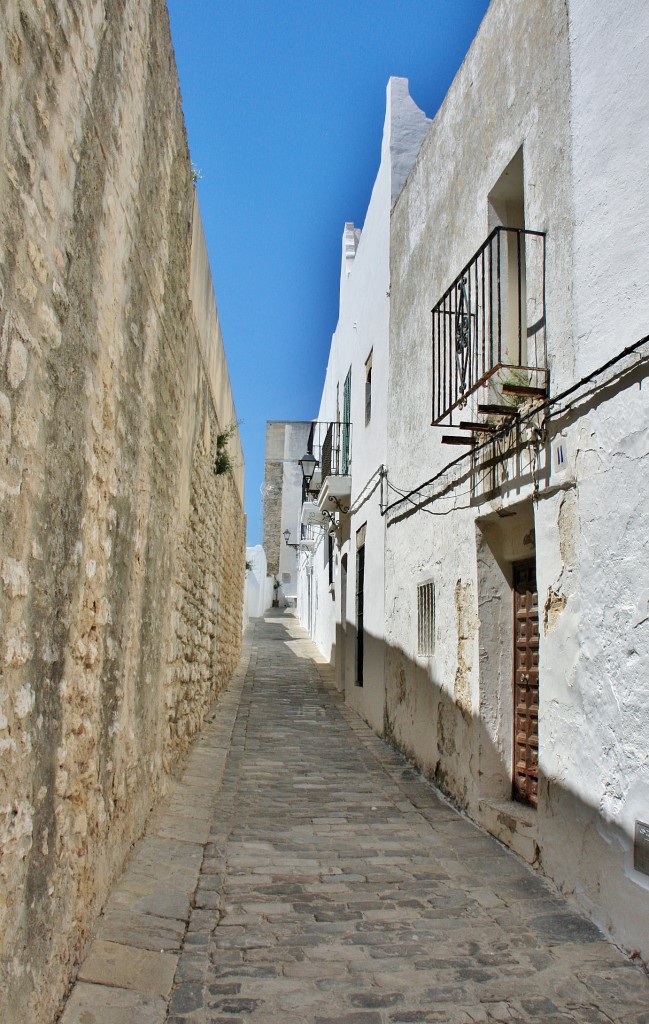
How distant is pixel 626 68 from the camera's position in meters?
3.97

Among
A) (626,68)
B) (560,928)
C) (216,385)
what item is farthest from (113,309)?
(216,385)

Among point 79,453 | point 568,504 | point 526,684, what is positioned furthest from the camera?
point 526,684

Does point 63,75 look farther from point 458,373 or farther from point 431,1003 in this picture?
point 458,373

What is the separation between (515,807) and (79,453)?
155 inches

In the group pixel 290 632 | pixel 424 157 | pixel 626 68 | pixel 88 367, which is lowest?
pixel 290 632

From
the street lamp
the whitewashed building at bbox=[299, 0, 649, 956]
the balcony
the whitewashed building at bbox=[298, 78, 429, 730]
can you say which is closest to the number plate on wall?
the whitewashed building at bbox=[299, 0, 649, 956]

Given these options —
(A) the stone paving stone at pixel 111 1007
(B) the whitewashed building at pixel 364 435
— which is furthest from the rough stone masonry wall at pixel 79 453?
(B) the whitewashed building at pixel 364 435

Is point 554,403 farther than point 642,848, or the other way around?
point 554,403

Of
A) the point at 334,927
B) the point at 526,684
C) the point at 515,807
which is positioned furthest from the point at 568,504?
the point at 334,927

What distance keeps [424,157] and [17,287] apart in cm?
684

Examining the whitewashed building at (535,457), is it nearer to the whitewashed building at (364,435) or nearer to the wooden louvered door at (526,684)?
the wooden louvered door at (526,684)

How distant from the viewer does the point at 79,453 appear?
3.10 metres

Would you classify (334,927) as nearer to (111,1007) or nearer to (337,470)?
(111,1007)

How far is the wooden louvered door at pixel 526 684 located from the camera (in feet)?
17.6
